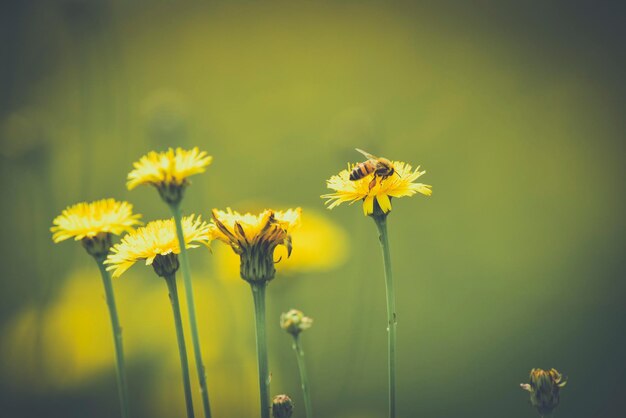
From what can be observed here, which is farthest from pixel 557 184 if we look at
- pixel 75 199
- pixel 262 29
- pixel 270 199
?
pixel 75 199

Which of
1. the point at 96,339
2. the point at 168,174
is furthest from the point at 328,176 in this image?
the point at 168,174

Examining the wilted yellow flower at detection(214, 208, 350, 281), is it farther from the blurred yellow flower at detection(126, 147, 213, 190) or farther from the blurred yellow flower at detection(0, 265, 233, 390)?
the blurred yellow flower at detection(126, 147, 213, 190)

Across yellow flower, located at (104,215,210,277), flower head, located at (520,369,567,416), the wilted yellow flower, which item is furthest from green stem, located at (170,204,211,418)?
the wilted yellow flower

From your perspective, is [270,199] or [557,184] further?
[557,184]

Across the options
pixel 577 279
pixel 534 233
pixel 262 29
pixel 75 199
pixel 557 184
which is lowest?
pixel 577 279

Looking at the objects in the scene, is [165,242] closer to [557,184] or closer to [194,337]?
[194,337]

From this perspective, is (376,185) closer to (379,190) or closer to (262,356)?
(379,190)

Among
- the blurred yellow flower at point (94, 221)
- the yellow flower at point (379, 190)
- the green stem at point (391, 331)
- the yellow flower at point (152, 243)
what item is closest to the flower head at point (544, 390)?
the green stem at point (391, 331)
